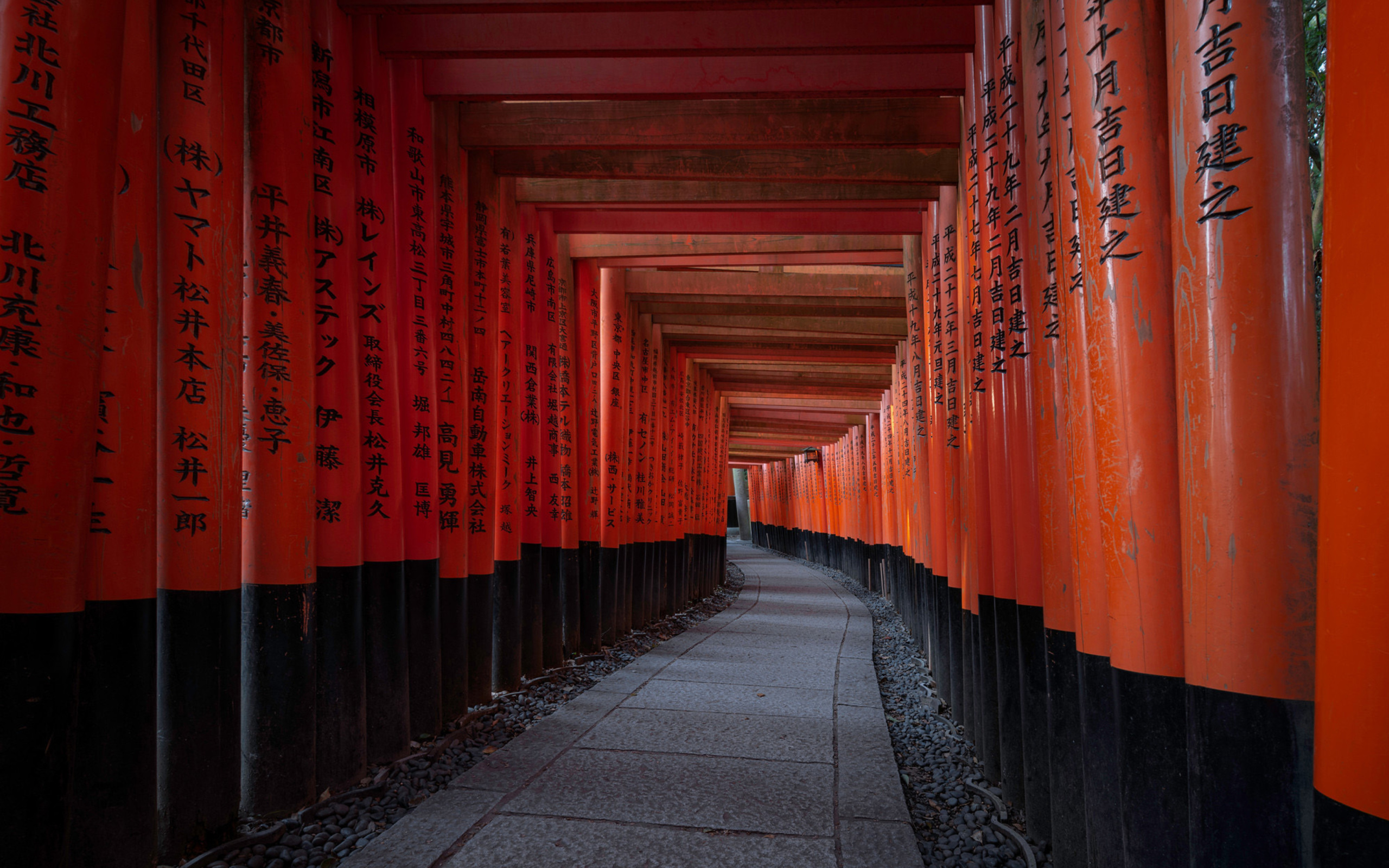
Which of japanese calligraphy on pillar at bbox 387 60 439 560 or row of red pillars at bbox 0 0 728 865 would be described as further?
japanese calligraphy on pillar at bbox 387 60 439 560

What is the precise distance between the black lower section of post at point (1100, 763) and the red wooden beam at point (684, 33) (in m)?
3.20

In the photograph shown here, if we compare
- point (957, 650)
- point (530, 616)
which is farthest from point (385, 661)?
point (957, 650)

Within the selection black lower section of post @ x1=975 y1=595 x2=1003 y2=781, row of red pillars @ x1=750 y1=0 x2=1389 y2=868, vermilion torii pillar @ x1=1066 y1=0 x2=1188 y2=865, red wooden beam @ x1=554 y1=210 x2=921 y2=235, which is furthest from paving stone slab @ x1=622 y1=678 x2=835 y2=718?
red wooden beam @ x1=554 y1=210 x2=921 y2=235

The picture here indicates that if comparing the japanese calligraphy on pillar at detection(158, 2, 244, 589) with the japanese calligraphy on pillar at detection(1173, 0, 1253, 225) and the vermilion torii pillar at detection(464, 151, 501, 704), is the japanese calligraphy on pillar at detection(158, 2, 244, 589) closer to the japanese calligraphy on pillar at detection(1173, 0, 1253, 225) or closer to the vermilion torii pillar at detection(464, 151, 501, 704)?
the vermilion torii pillar at detection(464, 151, 501, 704)

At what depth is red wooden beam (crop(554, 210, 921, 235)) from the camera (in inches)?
278

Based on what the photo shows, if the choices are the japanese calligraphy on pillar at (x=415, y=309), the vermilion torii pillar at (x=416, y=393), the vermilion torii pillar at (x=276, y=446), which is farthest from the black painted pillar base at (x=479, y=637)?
the vermilion torii pillar at (x=276, y=446)

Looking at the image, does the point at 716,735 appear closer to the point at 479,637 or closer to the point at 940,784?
the point at 940,784

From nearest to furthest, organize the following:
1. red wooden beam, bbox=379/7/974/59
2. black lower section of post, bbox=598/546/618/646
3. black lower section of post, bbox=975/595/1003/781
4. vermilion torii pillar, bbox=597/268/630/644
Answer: black lower section of post, bbox=975/595/1003/781 → red wooden beam, bbox=379/7/974/59 → black lower section of post, bbox=598/546/618/646 → vermilion torii pillar, bbox=597/268/630/644

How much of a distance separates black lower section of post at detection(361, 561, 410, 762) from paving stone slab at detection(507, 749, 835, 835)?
84 centimetres

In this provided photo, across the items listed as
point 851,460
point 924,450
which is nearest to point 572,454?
point 924,450

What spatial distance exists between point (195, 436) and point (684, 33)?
3.02 meters

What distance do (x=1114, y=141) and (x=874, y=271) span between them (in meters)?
7.22

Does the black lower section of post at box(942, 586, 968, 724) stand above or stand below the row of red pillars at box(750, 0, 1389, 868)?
below

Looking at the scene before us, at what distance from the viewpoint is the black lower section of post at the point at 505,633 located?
602 centimetres
